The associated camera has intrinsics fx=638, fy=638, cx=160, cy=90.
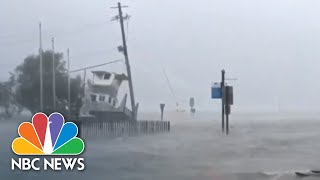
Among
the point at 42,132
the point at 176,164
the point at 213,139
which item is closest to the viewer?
the point at 42,132

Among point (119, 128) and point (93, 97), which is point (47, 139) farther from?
point (93, 97)

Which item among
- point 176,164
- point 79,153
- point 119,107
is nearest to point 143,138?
point 119,107

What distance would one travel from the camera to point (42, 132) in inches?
436

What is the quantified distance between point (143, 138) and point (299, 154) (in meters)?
6.66

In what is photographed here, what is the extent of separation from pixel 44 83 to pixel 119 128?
330 centimetres

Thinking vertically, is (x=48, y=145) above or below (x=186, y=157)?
above

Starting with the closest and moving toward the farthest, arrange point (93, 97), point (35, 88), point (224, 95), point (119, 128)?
point (35, 88)
point (119, 128)
point (93, 97)
point (224, 95)

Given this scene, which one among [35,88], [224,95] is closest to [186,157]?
[35,88]

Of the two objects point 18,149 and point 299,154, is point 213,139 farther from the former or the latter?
point 18,149

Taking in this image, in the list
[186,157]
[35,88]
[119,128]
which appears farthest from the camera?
[119,128]

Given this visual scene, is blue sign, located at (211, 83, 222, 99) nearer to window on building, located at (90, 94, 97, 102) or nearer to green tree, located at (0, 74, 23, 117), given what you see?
window on building, located at (90, 94, 97, 102)

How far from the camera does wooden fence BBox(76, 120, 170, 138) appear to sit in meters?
19.7

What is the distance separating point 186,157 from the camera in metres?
18.0

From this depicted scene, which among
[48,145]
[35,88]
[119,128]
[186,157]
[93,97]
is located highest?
[35,88]
